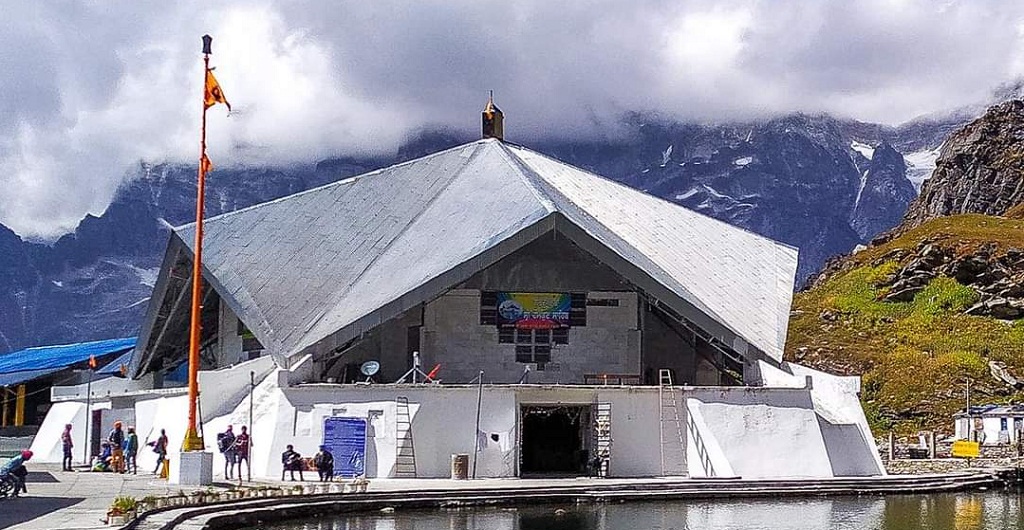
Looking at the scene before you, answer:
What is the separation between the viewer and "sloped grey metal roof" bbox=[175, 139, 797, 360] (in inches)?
1312

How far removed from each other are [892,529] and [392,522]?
8333 millimetres

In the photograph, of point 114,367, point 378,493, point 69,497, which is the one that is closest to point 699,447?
point 378,493

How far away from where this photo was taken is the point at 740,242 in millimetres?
41156

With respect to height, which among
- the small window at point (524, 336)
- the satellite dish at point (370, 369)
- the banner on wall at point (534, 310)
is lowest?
the satellite dish at point (370, 369)

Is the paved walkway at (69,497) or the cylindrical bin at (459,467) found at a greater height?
the cylindrical bin at (459,467)

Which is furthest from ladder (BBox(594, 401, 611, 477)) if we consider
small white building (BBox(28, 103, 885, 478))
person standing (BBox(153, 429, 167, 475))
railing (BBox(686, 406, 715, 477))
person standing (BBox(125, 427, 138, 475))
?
person standing (BBox(125, 427, 138, 475))

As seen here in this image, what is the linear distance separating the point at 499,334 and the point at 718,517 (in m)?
14.1

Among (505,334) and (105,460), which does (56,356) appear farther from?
(505,334)

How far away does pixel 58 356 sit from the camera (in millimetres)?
54688

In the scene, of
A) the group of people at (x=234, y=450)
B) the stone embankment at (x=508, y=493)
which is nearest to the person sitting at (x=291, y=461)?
the group of people at (x=234, y=450)

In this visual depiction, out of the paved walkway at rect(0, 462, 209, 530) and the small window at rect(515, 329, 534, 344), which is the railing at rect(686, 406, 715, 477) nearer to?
the small window at rect(515, 329, 534, 344)

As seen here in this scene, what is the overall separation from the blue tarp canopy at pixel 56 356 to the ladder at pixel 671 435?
92.9 ft

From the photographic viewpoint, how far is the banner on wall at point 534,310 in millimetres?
36469

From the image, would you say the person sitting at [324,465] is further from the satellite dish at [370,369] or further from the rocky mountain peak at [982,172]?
the rocky mountain peak at [982,172]
